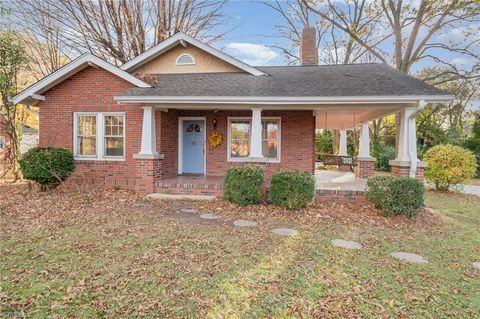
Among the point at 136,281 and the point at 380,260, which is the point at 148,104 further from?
the point at 380,260

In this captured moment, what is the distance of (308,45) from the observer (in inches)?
525

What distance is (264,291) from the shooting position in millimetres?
3350

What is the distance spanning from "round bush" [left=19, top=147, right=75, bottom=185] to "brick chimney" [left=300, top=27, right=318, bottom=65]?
10585mm

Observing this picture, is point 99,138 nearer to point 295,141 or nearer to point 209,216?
point 209,216

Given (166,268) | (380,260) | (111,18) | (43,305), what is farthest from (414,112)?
(111,18)

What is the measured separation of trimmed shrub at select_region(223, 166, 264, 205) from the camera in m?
7.57

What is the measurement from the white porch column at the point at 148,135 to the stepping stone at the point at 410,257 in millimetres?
6743

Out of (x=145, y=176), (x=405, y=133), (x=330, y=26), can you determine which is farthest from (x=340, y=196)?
(x=330, y=26)

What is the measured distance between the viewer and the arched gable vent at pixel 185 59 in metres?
11.2

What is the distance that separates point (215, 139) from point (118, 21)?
1052 centimetres

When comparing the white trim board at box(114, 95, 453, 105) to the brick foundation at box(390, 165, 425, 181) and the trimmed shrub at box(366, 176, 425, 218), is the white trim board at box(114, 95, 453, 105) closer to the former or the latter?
the brick foundation at box(390, 165, 425, 181)

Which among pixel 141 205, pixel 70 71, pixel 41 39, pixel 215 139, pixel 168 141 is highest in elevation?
pixel 41 39

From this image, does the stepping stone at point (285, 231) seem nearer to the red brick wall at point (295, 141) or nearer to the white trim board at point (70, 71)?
the red brick wall at point (295, 141)

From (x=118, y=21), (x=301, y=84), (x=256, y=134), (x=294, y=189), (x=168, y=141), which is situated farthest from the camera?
(x=118, y=21)
